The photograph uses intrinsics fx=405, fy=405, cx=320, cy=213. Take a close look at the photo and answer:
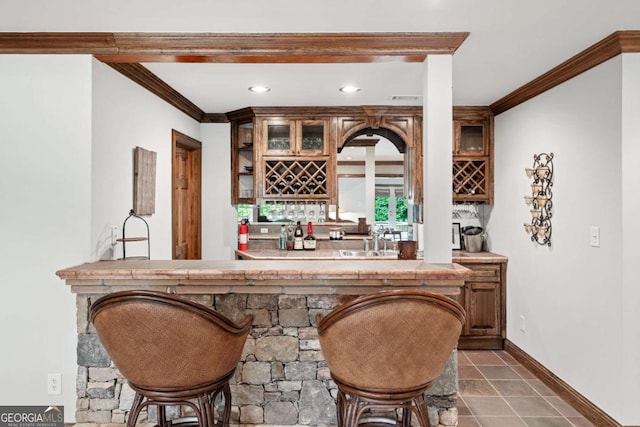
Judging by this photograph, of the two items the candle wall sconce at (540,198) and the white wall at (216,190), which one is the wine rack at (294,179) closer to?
the white wall at (216,190)

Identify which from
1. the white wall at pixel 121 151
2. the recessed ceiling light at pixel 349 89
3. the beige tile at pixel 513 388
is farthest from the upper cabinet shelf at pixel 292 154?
the beige tile at pixel 513 388

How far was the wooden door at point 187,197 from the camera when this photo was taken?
404 centimetres

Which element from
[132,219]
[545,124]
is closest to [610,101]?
[545,124]

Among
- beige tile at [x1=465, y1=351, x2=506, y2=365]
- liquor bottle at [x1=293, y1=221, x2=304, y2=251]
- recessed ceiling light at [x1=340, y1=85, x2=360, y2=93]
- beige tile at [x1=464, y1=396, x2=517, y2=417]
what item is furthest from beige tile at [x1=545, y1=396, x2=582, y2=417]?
recessed ceiling light at [x1=340, y1=85, x2=360, y2=93]

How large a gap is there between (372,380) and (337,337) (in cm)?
23

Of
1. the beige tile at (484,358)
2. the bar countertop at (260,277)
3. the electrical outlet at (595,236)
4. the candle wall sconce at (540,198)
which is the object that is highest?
the candle wall sconce at (540,198)

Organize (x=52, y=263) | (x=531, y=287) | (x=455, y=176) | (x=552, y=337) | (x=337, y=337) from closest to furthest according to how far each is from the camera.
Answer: (x=337, y=337)
(x=52, y=263)
(x=552, y=337)
(x=531, y=287)
(x=455, y=176)

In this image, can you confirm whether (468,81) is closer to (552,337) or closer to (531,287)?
(531,287)

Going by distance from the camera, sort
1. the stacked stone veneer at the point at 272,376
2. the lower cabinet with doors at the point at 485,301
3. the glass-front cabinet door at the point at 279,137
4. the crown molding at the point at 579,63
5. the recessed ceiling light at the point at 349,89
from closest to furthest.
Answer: the stacked stone veneer at the point at 272,376 → the crown molding at the point at 579,63 → the recessed ceiling light at the point at 349,89 → the lower cabinet with doors at the point at 485,301 → the glass-front cabinet door at the point at 279,137

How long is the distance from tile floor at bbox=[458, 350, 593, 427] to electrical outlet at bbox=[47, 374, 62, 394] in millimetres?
2498

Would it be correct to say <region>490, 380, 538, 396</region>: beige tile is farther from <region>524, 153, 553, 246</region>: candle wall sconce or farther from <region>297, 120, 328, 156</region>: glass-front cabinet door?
<region>297, 120, 328, 156</region>: glass-front cabinet door

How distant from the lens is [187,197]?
436 cm

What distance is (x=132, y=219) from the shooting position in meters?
2.94

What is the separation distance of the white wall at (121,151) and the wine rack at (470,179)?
2.90 metres
